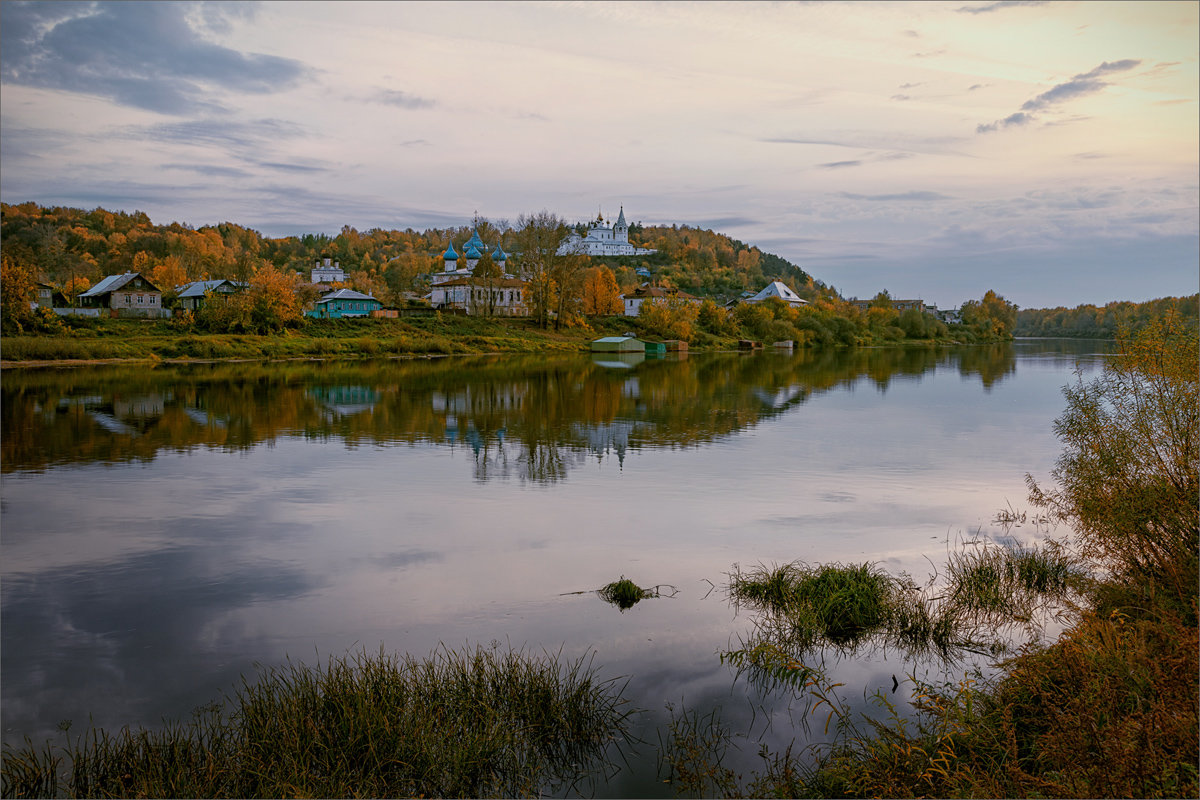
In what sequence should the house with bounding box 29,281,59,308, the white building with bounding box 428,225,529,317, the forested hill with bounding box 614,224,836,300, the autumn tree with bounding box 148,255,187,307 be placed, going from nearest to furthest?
the house with bounding box 29,281,59,308 → the white building with bounding box 428,225,529,317 → the autumn tree with bounding box 148,255,187,307 → the forested hill with bounding box 614,224,836,300

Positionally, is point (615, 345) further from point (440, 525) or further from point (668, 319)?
point (440, 525)

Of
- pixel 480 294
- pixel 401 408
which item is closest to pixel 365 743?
pixel 401 408

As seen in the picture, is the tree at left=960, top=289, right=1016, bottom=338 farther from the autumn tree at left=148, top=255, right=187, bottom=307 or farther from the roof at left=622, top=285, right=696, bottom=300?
the autumn tree at left=148, top=255, right=187, bottom=307

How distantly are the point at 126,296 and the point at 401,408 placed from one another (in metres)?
49.6

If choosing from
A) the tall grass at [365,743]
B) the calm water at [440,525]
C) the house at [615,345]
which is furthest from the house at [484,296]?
the tall grass at [365,743]

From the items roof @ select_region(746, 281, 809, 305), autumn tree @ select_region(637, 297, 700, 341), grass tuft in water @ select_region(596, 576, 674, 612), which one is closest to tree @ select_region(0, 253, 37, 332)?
grass tuft in water @ select_region(596, 576, 674, 612)

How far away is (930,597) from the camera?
31.1ft

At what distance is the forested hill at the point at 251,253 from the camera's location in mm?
73438

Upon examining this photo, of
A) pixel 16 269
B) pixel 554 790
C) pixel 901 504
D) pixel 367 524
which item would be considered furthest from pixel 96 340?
pixel 554 790

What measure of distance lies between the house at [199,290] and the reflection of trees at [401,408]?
18247 mm

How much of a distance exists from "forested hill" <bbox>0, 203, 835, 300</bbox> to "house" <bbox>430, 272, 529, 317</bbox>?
4.24 m

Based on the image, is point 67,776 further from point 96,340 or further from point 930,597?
point 96,340

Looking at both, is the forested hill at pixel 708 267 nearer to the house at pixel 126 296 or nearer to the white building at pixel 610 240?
the white building at pixel 610 240

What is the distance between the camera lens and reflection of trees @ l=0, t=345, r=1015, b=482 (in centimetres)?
2006
